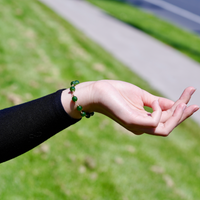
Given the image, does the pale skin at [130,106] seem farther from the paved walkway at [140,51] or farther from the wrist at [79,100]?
the paved walkway at [140,51]

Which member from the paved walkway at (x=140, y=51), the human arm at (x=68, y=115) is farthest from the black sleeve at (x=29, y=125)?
the paved walkway at (x=140, y=51)

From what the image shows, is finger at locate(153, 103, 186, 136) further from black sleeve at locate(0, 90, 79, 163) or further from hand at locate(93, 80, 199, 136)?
black sleeve at locate(0, 90, 79, 163)

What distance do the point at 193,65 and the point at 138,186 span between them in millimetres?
5700

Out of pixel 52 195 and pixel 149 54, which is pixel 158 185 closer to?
pixel 52 195

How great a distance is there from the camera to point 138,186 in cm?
321

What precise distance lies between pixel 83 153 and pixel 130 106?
1855 mm

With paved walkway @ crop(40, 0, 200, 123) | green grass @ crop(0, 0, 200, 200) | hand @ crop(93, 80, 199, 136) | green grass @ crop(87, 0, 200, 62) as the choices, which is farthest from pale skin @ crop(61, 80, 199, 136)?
green grass @ crop(87, 0, 200, 62)

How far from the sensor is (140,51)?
26.5ft

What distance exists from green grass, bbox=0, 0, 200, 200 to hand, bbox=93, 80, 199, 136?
1.56 m

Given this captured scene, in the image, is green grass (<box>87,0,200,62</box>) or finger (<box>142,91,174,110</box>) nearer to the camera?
finger (<box>142,91,174,110</box>)

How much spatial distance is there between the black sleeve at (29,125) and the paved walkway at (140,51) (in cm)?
426

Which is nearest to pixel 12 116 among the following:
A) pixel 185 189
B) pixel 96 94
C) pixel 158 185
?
pixel 96 94

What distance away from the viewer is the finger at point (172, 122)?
5.21 ft

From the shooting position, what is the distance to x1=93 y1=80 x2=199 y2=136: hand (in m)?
1.55
